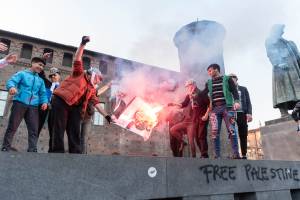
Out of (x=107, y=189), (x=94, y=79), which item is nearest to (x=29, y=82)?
(x=94, y=79)

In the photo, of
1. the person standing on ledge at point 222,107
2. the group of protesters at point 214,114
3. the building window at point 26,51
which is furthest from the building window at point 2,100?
the person standing on ledge at point 222,107

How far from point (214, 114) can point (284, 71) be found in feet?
16.2

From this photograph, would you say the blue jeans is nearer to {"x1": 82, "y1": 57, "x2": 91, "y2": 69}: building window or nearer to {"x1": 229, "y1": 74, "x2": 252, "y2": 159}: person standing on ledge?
{"x1": 229, "y1": 74, "x2": 252, "y2": 159}: person standing on ledge

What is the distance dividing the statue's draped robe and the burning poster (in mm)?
4470

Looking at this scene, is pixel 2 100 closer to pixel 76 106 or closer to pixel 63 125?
pixel 76 106

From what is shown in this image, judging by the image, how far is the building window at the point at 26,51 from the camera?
18.1 m

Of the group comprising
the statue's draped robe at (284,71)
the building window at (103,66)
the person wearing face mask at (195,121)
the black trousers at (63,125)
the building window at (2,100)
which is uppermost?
the building window at (103,66)

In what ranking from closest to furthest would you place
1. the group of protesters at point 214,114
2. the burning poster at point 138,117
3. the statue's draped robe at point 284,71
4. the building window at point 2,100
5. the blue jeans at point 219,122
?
the blue jeans at point 219,122 < the group of protesters at point 214,114 < the burning poster at point 138,117 < the statue's draped robe at point 284,71 < the building window at point 2,100

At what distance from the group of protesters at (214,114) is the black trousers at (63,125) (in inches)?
96.0

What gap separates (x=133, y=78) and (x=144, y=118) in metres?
4.38

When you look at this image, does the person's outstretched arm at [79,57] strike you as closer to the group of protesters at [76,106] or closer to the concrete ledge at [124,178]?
the group of protesters at [76,106]

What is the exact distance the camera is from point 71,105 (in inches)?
143

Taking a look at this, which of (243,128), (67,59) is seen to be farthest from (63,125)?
(67,59)

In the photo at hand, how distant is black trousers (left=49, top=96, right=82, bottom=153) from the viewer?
11.0 feet
